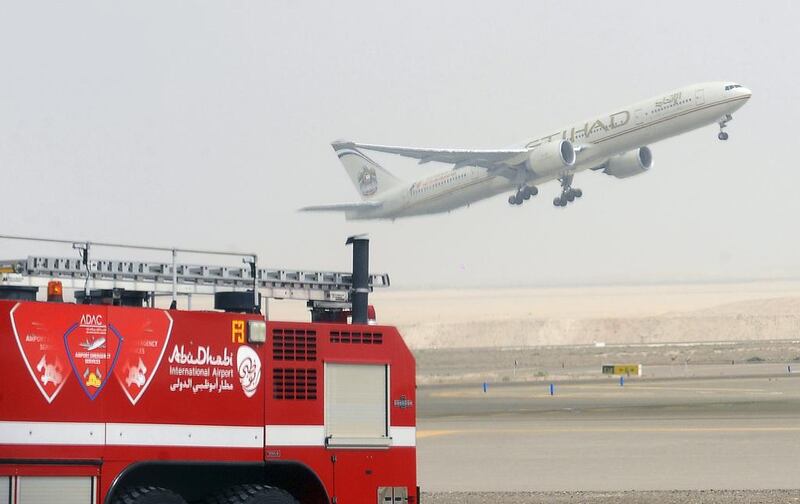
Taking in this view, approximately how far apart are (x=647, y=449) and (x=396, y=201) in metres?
62.9

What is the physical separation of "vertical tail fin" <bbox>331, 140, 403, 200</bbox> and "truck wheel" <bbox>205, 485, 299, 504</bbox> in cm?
9041

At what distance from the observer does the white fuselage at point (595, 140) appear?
258 ft

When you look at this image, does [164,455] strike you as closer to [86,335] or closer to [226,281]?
[86,335]

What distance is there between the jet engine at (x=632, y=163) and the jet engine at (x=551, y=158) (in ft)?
17.1

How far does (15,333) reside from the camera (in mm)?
13148

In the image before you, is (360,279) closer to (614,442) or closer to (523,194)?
(614,442)

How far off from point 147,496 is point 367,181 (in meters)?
97.9

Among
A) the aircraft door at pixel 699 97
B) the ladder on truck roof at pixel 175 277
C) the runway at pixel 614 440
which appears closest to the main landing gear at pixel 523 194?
the aircraft door at pixel 699 97

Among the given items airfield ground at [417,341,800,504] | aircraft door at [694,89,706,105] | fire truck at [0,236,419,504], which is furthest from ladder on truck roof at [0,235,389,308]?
aircraft door at [694,89,706,105]

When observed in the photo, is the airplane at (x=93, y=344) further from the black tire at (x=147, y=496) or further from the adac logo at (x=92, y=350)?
the black tire at (x=147, y=496)

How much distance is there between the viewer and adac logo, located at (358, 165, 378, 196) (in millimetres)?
110000

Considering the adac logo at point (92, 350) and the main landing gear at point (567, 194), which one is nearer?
the adac logo at point (92, 350)

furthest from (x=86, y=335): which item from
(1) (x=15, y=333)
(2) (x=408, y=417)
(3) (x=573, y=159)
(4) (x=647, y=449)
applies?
(3) (x=573, y=159)

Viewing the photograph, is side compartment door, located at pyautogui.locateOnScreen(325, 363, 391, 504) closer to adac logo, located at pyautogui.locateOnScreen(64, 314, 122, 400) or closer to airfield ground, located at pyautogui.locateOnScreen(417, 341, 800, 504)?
adac logo, located at pyautogui.locateOnScreen(64, 314, 122, 400)
